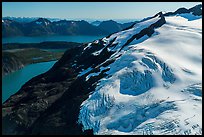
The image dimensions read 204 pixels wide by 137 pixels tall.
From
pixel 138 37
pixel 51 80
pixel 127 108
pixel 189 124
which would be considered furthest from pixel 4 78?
pixel 189 124

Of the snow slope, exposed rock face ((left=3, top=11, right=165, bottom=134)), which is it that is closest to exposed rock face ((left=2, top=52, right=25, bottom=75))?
exposed rock face ((left=3, top=11, right=165, bottom=134))

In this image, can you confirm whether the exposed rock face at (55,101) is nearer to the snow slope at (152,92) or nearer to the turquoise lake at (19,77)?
the snow slope at (152,92)

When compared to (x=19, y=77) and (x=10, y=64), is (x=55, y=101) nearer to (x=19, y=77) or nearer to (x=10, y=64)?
(x=19, y=77)

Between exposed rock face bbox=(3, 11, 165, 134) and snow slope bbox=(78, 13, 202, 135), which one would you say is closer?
snow slope bbox=(78, 13, 202, 135)

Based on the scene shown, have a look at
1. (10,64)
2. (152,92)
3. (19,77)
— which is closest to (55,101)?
(152,92)

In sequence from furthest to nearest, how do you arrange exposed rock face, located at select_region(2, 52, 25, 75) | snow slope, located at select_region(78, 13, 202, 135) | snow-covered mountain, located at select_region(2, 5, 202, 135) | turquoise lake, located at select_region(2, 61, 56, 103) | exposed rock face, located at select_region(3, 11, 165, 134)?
exposed rock face, located at select_region(2, 52, 25, 75), turquoise lake, located at select_region(2, 61, 56, 103), exposed rock face, located at select_region(3, 11, 165, 134), snow-covered mountain, located at select_region(2, 5, 202, 135), snow slope, located at select_region(78, 13, 202, 135)

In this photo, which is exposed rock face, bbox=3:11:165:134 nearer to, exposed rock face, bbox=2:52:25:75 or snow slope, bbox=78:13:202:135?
snow slope, bbox=78:13:202:135

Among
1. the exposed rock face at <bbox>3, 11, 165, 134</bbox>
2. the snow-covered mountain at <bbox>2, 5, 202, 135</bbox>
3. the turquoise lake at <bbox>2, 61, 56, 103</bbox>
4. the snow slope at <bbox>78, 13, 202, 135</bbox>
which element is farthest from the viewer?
the turquoise lake at <bbox>2, 61, 56, 103</bbox>

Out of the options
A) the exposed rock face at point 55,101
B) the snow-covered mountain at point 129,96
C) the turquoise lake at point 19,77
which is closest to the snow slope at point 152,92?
the snow-covered mountain at point 129,96
